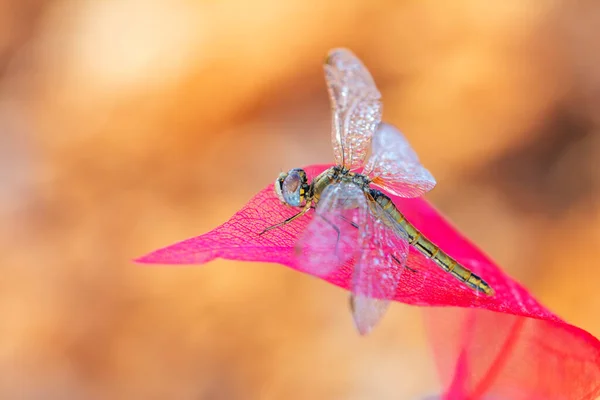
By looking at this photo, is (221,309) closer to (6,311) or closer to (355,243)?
(6,311)

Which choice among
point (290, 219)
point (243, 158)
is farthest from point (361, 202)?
point (243, 158)

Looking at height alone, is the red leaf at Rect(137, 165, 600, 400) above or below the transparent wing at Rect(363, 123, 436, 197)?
below

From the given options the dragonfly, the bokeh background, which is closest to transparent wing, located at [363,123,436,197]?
the dragonfly

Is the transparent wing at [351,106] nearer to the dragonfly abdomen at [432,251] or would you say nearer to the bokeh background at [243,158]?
the dragonfly abdomen at [432,251]

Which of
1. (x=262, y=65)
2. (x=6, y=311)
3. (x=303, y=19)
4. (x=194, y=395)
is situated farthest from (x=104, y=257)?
(x=303, y=19)

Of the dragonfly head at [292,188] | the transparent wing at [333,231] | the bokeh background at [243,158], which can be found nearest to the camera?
the transparent wing at [333,231]

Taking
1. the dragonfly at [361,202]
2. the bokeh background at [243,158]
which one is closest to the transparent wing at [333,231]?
the dragonfly at [361,202]

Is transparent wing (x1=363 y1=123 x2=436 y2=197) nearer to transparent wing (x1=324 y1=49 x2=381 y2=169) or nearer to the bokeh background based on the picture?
transparent wing (x1=324 y1=49 x2=381 y2=169)
